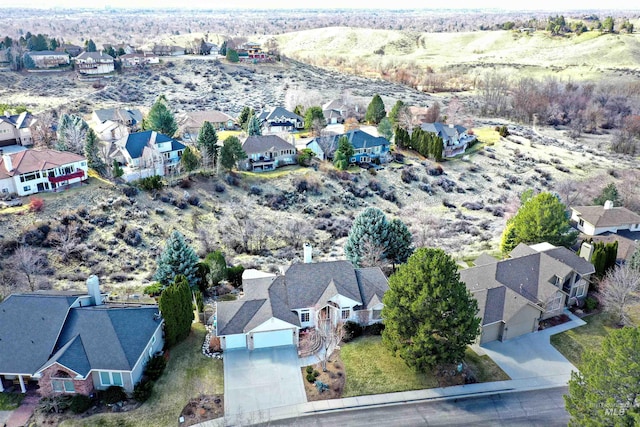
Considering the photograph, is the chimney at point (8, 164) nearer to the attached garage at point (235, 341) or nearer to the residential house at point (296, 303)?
the residential house at point (296, 303)

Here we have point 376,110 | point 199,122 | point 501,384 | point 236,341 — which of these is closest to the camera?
point 501,384

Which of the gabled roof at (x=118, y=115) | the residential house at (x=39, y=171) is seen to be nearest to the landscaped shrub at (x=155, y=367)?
the residential house at (x=39, y=171)

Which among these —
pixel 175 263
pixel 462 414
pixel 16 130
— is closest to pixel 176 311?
pixel 175 263

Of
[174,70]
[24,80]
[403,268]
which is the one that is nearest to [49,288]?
[403,268]

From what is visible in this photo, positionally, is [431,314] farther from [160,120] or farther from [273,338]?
[160,120]

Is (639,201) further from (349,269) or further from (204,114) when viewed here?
(204,114)

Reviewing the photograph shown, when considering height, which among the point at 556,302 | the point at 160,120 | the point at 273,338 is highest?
the point at 160,120

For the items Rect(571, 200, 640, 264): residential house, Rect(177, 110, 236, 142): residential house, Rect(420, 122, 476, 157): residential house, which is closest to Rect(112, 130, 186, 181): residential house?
Rect(177, 110, 236, 142): residential house
